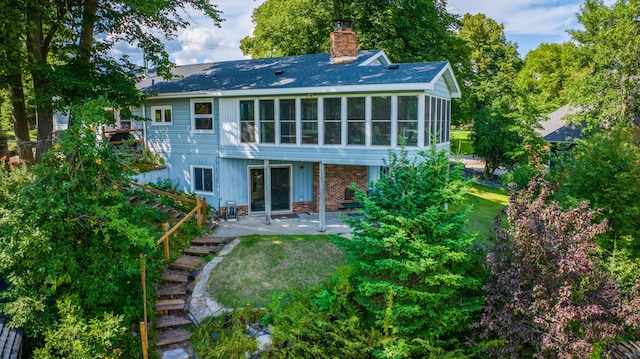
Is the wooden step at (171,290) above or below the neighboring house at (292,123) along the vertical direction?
below

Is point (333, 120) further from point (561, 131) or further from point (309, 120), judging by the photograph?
point (561, 131)

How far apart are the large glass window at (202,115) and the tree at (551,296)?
12.2 metres

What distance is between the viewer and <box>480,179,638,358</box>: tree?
7340 mm

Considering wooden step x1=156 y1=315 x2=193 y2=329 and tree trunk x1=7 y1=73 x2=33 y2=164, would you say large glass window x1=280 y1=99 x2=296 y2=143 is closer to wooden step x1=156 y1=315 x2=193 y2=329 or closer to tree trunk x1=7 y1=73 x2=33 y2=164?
wooden step x1=156 y1=315 x2=193 y2=329

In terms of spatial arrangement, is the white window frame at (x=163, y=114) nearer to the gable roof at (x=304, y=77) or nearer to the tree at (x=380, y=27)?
the gable roof at (x=304, y=77)

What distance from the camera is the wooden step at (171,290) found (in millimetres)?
10289

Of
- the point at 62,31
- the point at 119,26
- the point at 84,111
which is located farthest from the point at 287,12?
the point at 84,111

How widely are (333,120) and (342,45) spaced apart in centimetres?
442

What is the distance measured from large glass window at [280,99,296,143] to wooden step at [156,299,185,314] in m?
7.23

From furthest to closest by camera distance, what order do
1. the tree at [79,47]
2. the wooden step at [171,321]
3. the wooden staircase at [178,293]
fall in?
the tree at [79,47], the wooden step at [171,321], the wooden staircase at [178,293]

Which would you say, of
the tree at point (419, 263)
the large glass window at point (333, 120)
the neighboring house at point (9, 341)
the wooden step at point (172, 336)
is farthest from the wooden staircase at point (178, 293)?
the large glass window at point (333, 120)

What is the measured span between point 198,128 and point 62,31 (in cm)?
571

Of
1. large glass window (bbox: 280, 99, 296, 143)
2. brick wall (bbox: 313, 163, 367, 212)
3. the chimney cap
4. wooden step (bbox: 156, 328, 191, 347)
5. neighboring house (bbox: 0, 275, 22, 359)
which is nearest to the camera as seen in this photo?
neighboring house (bbox: 0, 275, 22, 359)

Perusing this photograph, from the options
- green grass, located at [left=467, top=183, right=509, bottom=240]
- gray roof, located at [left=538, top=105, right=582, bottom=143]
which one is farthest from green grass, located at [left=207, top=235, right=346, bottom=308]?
gray roof, located at [left=538, top=105, right=582, bottom=143]
